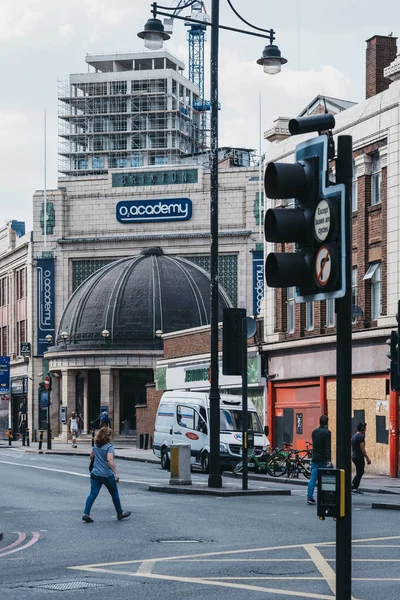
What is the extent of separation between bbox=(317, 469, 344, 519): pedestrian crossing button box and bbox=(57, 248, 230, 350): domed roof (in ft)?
213

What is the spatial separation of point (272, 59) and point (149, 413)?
3569 centimetres

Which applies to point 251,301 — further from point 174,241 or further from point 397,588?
point 397,588

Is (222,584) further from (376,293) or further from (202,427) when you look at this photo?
(376,293)

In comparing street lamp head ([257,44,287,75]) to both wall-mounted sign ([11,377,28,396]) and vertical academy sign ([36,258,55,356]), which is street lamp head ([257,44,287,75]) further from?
wall-mounted sign ([11,377,28,396])

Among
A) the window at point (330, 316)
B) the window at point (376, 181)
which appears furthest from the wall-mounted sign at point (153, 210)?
the window at point (376, 181)

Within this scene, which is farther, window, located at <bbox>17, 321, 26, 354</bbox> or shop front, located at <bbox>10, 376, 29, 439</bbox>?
window, located at <bbox>17, 321, 26, 354</bbox>

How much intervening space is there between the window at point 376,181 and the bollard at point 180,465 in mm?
13030

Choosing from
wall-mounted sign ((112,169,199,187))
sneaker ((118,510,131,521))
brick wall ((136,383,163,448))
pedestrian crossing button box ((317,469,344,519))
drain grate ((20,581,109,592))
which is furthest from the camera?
wall-mounted sign ((112,169,199,187))

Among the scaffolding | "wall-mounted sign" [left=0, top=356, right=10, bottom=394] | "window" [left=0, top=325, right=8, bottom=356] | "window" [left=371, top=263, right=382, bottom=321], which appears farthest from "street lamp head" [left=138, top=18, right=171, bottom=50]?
the scaffolding

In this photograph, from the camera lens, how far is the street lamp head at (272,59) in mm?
26203

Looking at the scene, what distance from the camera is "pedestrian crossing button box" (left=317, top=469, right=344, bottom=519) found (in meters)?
7.19

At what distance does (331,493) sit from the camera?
23.9 feet

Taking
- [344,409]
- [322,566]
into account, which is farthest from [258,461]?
[344,409]

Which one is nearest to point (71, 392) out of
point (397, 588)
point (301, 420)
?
point (301, 420)
